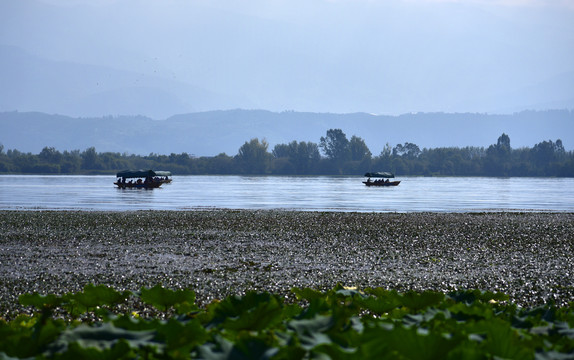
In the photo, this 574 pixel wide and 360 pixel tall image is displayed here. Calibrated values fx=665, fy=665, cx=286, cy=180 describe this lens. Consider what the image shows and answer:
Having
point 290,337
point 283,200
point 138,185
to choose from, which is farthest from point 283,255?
point 138,185

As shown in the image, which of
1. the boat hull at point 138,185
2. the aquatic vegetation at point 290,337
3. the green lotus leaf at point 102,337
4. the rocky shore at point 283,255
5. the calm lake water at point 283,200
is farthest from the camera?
the boat hull at point 138,185

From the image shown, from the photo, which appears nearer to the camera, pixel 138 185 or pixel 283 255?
pixel 283 255

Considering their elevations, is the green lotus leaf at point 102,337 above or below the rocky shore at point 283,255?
above

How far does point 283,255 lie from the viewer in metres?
20.2

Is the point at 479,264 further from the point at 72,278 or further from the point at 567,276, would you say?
the point at 72,278

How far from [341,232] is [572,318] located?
23551mm

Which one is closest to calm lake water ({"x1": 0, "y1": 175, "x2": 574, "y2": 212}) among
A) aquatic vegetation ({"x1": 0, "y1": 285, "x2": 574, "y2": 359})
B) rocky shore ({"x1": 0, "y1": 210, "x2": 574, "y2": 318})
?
rocky shore ({"x1": 0, "y1": 210, "x2": 574, "y2": 318})

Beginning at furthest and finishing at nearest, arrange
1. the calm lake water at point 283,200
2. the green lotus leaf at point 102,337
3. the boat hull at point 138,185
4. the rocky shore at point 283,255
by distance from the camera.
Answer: the boat hull at point 138,185
the calm lake water at point 283,200
the rocky shore at point 283,255
the green lotus leaf at point 102,337

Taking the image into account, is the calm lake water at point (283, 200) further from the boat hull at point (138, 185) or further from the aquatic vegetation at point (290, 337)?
the aquatic vegetation at point (290, 337)

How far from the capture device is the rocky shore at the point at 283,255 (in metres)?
14.5

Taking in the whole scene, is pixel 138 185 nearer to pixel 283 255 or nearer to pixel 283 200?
pixel 283 200

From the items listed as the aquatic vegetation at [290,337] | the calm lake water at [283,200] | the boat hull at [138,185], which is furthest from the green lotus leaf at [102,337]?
the boat hull at [138,185]

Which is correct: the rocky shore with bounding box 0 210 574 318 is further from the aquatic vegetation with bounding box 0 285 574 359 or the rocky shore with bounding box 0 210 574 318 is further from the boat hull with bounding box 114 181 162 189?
the boat hull with bounding box 114 181 162 189

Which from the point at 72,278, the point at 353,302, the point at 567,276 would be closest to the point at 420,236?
the point at 567,276
